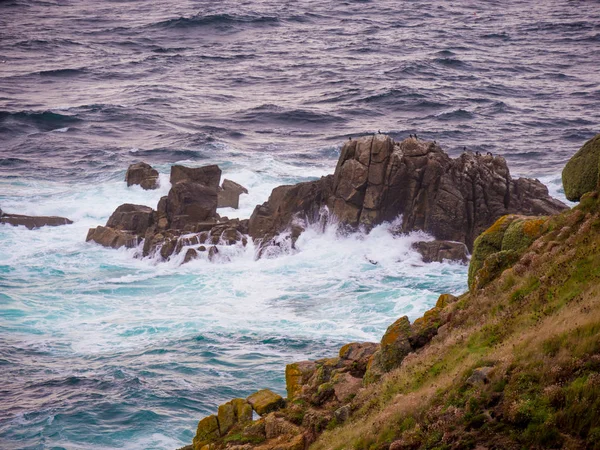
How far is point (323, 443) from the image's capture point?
677 inches

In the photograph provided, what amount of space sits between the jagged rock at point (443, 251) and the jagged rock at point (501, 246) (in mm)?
17665

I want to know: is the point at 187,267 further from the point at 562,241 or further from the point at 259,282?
the point at 562,241

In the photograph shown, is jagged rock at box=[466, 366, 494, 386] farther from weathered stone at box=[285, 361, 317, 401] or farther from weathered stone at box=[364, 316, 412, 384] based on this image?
weathered stone at box=[285, 361, 317, 401]

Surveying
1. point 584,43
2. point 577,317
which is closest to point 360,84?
point 584,43

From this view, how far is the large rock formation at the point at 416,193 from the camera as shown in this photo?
41562mm

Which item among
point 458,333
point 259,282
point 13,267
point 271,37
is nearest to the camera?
point 458,333

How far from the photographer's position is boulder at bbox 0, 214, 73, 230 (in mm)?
49250

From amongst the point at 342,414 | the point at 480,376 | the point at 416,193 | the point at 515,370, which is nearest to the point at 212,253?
the point at 416,193

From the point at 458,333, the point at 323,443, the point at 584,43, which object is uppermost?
the point at 584,43

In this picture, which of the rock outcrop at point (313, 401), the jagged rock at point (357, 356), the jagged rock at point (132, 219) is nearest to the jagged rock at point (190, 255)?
the jagged rock at point (132, 219)

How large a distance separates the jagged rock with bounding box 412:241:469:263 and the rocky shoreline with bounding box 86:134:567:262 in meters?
0.05

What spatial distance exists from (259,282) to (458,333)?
72.3 feet

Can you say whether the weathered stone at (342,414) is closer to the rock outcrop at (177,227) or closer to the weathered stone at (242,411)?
the weathered stone at (242,411)

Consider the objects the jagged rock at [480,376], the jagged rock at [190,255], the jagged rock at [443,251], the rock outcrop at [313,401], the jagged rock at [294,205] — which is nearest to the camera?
the jagged rock at [480,376]
